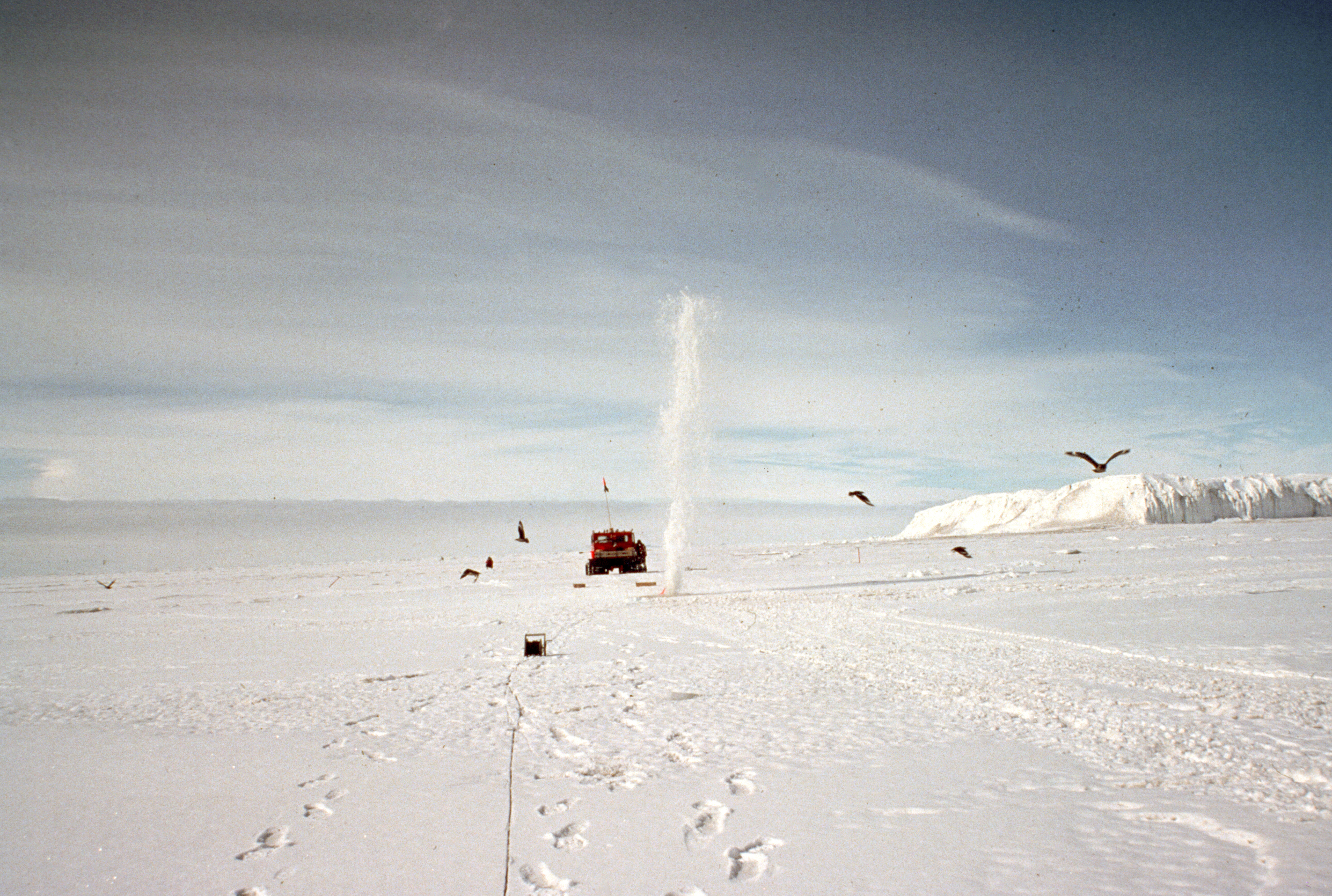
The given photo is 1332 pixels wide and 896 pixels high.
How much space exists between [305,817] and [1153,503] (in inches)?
4209

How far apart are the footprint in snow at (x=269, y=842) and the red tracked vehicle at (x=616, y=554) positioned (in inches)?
1150

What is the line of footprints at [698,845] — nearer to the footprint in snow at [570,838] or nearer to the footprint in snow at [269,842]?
the footprint in snow at [570,838]

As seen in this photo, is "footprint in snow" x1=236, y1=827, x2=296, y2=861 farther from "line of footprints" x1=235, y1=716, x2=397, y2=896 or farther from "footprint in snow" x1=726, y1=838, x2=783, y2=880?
"footprint in snow" x1=726, y1=838, x2=783, y2=880

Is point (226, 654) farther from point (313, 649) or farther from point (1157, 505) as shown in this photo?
point (1157, 505)

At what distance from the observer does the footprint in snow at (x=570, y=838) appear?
186 inches

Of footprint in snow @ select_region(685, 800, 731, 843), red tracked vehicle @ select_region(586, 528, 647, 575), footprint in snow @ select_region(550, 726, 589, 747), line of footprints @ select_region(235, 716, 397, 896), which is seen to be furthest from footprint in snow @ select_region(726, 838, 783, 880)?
red tracked vehicle @ select_region(586, 528, 647, 575)

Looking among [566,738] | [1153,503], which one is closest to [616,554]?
[566,738]

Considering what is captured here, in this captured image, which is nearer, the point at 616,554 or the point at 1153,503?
the point at 616,554

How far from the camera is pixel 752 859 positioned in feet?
14.8

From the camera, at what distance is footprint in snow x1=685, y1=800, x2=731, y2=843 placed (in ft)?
16.0

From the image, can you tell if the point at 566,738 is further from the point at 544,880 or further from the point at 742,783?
the point at 544,880

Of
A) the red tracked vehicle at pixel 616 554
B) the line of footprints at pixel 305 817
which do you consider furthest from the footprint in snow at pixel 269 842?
the red tracked vehicle at pixel 616 554

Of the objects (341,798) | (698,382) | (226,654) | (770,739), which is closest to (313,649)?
(226,654)

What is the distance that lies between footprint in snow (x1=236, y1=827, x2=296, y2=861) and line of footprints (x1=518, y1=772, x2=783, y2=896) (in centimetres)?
169
